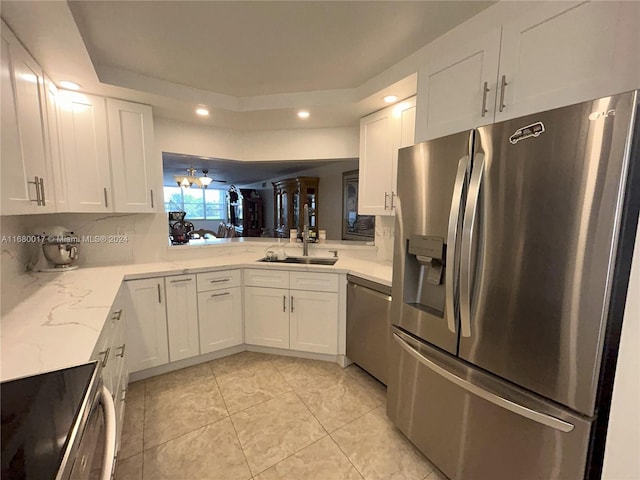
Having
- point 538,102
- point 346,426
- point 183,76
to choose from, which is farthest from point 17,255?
point 538,102

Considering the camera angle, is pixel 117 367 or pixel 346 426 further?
pixel 346 426

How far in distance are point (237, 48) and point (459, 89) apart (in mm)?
1373

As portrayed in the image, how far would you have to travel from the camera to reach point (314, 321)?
2562 millimetres

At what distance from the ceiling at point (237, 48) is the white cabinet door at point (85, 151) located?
165mm

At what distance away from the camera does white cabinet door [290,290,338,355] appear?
2.51 m

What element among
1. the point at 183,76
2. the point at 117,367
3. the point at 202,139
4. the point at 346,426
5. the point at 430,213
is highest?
the point at 183,76

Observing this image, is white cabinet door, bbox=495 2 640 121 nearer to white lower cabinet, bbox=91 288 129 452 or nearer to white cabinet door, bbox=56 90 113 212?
white lower cabinet, bbox=91 288 129 452

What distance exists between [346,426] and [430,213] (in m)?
1.46

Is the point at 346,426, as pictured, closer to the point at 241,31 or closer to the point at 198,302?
the point at 198,302

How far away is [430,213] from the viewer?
141 cm

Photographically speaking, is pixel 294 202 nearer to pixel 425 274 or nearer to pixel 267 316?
pixel 267 316

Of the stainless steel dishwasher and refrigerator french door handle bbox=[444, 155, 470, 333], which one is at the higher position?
refrigerator french door handle bbox=[444, 155, 470, 333]

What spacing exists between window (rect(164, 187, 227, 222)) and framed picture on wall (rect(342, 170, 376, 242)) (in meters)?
5.31

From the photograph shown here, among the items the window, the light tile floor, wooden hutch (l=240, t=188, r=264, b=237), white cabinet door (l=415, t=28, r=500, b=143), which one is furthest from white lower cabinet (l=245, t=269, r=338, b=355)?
the window
